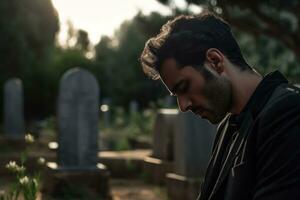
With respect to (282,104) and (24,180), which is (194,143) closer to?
(24,180)

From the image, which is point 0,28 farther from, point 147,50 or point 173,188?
point 147,50

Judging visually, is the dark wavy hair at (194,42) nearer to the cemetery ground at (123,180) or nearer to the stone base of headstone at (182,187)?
the cemetery ground at (123,180)

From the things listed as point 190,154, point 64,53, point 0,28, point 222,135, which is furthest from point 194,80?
point 64,53

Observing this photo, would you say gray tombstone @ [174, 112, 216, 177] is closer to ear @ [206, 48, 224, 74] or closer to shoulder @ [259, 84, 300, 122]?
ear @ [206, 48, 224, 74]

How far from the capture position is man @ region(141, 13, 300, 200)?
5.24 ft

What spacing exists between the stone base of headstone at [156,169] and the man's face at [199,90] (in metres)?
7.31

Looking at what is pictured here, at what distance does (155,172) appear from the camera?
967 centimetres

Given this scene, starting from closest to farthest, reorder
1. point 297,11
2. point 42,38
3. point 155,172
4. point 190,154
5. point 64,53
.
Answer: point 190,154 → point 155,172 → point 297,11 → point 42,38 → point 64,53

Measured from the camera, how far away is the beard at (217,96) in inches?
70.5

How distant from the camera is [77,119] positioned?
798 cm

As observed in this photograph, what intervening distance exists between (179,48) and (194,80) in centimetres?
10

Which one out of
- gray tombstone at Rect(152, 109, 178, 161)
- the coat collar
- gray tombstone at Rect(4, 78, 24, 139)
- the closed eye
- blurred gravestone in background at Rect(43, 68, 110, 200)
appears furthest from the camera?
gray tombstone at Rect(4, 78, 24, 139)

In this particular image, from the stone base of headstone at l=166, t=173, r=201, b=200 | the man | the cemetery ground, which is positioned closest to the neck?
the man

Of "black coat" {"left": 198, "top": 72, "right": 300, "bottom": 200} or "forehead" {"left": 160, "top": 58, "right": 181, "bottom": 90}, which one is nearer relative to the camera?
"black coat" {"left": 198, "top": 72, "right": 300, "bottom": 200}
